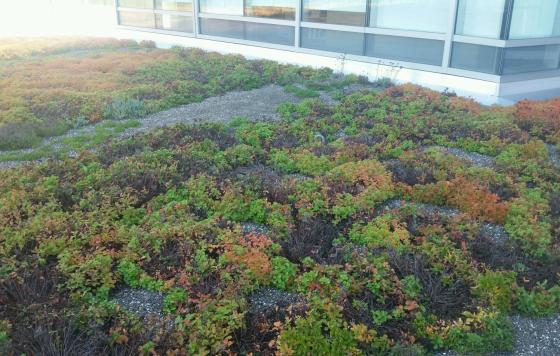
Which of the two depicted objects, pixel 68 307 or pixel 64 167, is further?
pixel 64 167

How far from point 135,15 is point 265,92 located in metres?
13.1

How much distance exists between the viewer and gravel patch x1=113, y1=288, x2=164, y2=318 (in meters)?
4.98

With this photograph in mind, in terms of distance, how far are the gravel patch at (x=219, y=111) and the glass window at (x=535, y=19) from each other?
17.7ft

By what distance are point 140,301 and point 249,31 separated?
578 inches

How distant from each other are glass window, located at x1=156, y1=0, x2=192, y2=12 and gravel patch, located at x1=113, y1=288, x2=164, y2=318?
56.3 ft

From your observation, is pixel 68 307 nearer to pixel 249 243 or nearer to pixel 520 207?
pixel 249 243

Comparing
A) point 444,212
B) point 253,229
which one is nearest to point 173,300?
point 253,229

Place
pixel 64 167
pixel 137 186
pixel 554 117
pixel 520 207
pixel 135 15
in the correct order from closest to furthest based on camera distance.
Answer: pixel 520 207
pixel 137 186
pixel 64 167
pixel 554 117
pixel 135 15

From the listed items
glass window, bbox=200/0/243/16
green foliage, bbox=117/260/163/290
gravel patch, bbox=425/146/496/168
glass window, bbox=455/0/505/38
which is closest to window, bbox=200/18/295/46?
glass window, bbox=200/0/243/16

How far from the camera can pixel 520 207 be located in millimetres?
6691

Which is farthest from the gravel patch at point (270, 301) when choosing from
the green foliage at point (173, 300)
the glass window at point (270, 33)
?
the glass window at point (270, 33)

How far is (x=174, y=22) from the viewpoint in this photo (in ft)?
69.9

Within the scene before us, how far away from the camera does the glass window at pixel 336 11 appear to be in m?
14.9

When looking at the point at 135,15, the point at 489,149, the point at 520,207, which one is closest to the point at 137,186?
the point at 520,207
